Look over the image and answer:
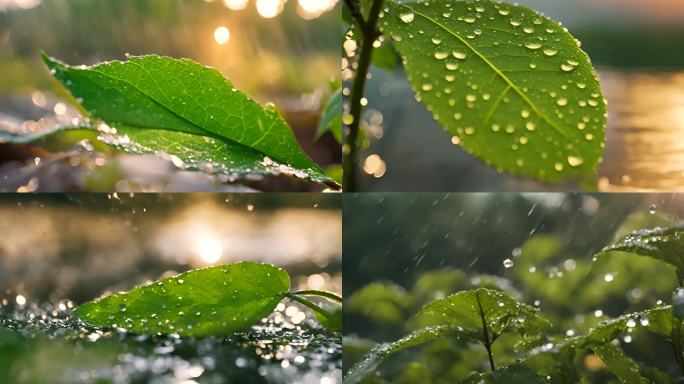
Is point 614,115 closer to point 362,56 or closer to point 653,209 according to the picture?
point 653,209

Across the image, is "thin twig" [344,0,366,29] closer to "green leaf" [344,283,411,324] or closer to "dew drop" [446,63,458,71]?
"dew drop" [446,63,458,71]

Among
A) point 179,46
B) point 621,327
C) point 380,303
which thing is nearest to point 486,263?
point 380,303

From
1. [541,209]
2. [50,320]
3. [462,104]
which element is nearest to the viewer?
[462,104]

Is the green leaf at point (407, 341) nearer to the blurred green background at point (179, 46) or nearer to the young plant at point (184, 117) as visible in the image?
the young plant at point (184, 117)

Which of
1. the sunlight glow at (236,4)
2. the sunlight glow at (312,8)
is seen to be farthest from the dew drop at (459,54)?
the sunlight glow at (236,4)

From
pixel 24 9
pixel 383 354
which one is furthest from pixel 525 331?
pixel 24 9

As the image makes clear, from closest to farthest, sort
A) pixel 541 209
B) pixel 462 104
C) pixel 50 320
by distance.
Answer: pixel 462 104 < pixel 50 320 < pixel 541 209

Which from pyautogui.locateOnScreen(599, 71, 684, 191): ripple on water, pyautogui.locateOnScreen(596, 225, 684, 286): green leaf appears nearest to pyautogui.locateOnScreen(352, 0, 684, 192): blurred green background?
pyautogui.locateOnScreen(599, 71, 684, 191): ripple on water

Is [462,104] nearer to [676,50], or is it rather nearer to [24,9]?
[676,50]
